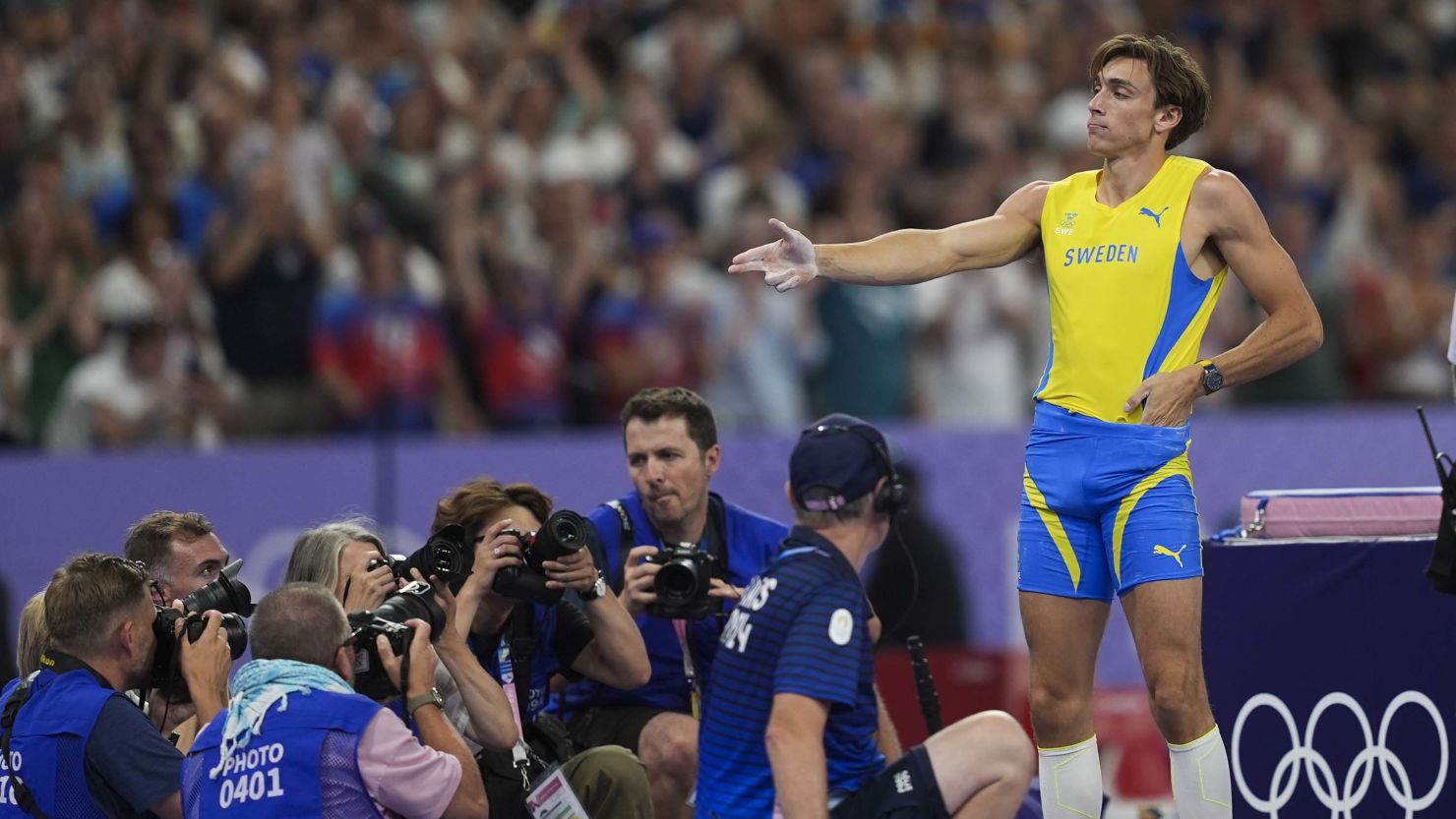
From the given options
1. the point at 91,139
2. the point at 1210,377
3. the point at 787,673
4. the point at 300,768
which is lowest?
the point at 300,768

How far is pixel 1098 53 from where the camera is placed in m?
6.12

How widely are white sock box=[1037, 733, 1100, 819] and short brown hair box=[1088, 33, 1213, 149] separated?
6.17 ft

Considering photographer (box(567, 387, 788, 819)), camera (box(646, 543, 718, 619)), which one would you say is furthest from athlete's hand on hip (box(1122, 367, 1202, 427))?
photographer (box(567, 387, 788, 819))

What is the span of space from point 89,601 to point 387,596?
97 cm

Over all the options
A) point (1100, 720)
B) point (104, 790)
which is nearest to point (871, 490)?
point (104, 790)

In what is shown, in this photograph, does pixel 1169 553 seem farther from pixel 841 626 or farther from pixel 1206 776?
pixel 841 626

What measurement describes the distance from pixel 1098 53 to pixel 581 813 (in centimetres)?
282

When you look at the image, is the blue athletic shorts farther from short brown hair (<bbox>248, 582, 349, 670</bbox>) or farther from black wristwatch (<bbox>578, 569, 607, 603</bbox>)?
short brown hair (<bbox>248, 582, 349, 670</bbox>)

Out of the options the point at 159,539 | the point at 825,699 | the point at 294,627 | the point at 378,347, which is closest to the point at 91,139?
the point at 378,347

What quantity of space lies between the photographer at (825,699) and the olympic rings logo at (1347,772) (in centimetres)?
107

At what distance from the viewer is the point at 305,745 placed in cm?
526

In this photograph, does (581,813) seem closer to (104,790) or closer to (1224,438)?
(104,790)

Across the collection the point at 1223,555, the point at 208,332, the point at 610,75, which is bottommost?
the point at 1223,555

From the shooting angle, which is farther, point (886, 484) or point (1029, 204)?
point (1029, 204)
